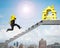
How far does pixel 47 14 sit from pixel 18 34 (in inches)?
78.3

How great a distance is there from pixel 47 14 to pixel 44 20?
407mm

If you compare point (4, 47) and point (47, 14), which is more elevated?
point (47, 14)

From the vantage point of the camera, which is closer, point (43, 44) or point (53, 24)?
point (53, 24)

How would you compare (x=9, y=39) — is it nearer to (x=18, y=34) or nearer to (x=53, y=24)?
(x=18, y=34)

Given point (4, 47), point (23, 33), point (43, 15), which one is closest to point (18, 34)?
point (23, 33)

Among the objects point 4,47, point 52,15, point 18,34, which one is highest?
point 52,15

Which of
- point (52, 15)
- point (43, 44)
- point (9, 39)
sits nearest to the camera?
point (52, 15)

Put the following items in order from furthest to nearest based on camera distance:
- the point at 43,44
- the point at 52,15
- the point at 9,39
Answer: the point at 43,44 < the point at 9,39 < the point at 52,15

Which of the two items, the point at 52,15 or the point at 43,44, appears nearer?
the point at 52,15

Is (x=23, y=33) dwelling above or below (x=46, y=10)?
below

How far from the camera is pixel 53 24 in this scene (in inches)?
448

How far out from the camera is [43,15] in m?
11.2

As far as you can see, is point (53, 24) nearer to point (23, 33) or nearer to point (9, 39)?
point (23, 33)

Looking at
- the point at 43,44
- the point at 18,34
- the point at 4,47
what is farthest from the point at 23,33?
the point at 43,44
